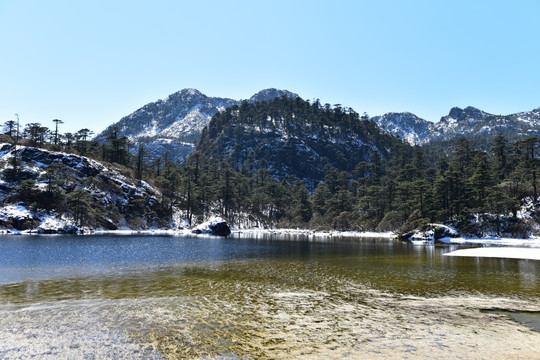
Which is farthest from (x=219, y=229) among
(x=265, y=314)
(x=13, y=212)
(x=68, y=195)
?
(x=265, y=314)

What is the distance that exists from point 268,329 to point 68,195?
11135 cm

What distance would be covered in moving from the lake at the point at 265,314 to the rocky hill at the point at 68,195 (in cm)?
8298

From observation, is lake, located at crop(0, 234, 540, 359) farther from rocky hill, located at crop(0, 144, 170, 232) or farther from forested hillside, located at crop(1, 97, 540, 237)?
rocky hill, located at crop(0, 144, 170, 232)

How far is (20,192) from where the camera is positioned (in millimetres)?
101188

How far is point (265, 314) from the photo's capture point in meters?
16.0

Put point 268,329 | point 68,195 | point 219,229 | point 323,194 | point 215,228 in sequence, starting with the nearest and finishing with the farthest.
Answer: point 268,329 < point 68,195 < point 219,229 < point 215,228 < point 323,194

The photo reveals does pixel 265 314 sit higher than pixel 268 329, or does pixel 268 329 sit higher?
pixel 268 329

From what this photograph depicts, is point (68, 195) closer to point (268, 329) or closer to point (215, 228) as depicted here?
point (215, 228)

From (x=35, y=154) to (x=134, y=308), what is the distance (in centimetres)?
13139

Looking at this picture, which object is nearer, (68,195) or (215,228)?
(68,195)

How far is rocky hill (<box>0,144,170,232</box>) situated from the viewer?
96312mm

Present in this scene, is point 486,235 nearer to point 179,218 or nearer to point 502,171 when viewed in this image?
point 502,171

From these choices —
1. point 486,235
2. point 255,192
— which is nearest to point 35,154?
point 255,192

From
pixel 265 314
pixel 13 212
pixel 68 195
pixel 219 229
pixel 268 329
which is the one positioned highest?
pixel 68 195
